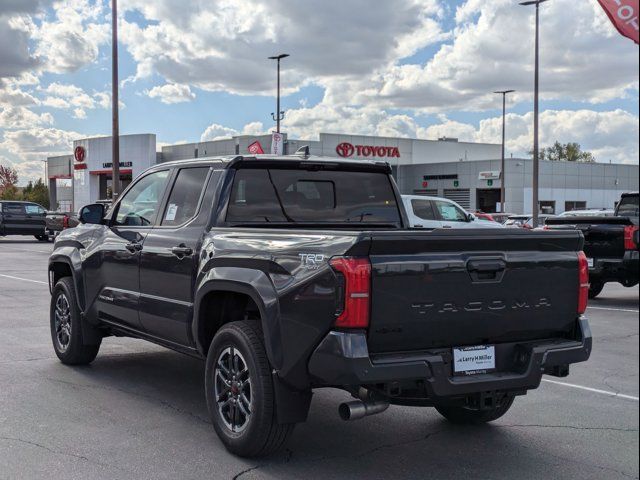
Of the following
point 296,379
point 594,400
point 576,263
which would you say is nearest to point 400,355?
point 296,379

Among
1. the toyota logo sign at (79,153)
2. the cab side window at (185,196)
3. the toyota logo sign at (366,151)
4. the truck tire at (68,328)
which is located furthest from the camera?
the toyota logo sign at (79,153)

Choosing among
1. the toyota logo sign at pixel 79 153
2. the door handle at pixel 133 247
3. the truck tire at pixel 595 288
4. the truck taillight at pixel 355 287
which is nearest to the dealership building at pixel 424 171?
the toyota logo sign at pixel 79 153

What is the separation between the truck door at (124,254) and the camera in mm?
6254

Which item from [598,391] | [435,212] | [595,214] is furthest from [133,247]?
[595,214]

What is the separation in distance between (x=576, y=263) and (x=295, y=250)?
5.93 ft

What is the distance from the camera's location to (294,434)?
541 centimetres

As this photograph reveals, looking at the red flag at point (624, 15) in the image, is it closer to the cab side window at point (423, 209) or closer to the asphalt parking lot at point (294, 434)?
the asphalt parking lot at point (294, 434)

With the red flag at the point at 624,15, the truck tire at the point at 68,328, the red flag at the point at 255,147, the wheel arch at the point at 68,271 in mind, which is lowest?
the truck tire at the point at 68,328

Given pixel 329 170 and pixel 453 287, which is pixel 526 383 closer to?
pixel 453 287

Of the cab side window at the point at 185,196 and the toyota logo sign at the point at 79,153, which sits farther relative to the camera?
the toyota logo sign at the point at 79,153

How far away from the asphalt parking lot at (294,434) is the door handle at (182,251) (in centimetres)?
124

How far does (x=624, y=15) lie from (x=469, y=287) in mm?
2380

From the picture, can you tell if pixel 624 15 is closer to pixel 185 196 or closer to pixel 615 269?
pixel 185 196

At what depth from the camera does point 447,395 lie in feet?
14.1
